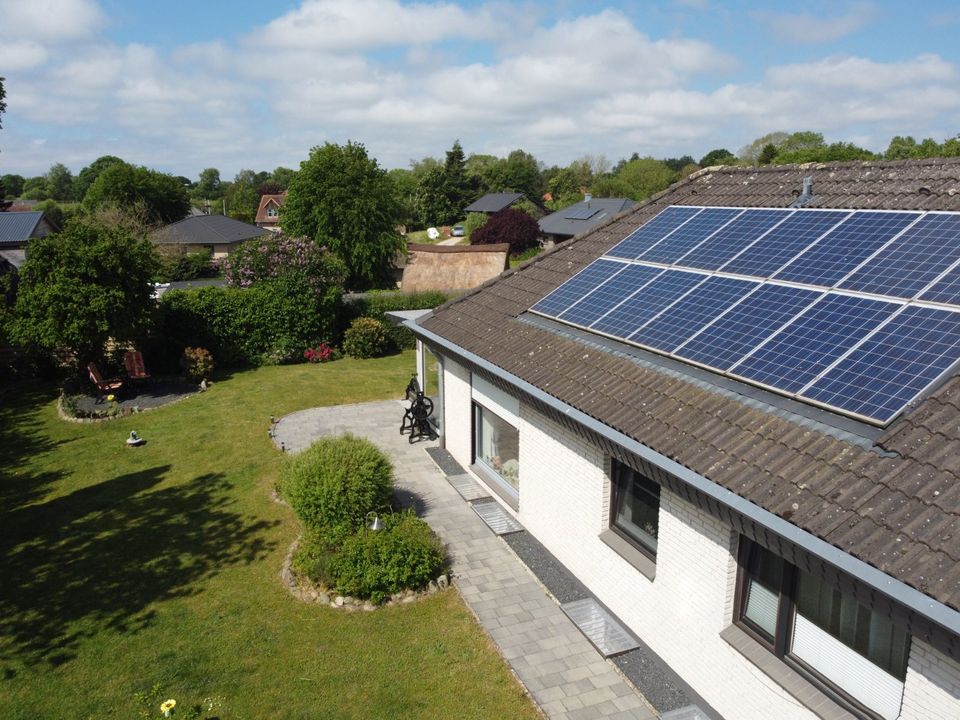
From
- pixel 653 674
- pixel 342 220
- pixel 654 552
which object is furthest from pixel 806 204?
pixel 342 220

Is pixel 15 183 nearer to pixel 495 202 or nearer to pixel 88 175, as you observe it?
pixel 88 175

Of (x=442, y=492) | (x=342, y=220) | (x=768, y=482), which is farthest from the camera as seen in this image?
(x=342, y=220)

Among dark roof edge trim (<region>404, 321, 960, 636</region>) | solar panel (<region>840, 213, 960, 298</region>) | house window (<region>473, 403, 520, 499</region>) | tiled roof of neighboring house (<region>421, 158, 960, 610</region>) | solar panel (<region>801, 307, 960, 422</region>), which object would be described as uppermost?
solar panel (<region>840, 213, 960, 298</region>)

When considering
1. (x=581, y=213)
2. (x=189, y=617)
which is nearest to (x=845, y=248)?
(x=189, y=617)

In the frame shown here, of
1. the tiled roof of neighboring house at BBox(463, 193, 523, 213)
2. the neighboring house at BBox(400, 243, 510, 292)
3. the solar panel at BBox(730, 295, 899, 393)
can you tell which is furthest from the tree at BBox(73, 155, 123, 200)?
the solar panel at BBox(730, 295, 899, 393)

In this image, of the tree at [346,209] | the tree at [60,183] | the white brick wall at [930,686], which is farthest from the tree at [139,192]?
the tree at [60,183]

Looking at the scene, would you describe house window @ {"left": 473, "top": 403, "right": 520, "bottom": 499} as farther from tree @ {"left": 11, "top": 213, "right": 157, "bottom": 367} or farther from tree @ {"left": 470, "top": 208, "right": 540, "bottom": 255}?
tree @ {"left": 470, "top": 208, "right": 540, "bottom": 255}

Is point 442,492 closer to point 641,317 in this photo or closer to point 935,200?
point 641,317
